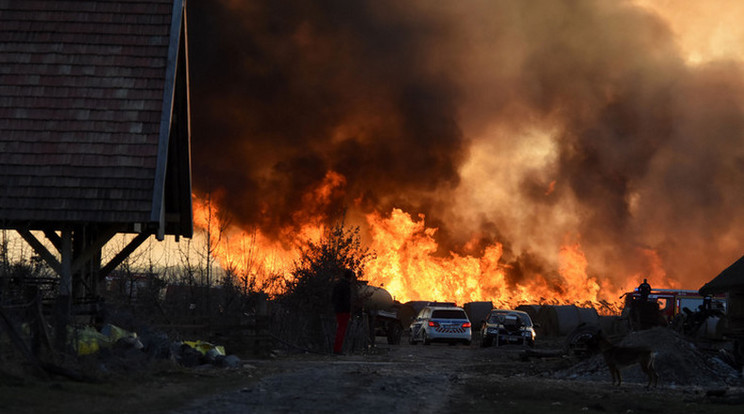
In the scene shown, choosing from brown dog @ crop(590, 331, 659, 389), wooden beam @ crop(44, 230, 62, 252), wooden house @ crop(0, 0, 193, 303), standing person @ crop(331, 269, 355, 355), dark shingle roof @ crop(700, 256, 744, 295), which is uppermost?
wooden house @ crop(0, 0, 193, 303)

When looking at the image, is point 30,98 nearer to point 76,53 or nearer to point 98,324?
point 76,53

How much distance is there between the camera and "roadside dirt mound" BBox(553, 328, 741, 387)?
65.7 ft

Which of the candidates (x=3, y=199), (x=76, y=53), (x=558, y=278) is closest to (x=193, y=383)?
(x=3, y=199)

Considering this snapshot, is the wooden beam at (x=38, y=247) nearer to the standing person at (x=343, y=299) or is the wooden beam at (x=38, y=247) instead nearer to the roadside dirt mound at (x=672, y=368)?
the standing person at (x=343, y=299)

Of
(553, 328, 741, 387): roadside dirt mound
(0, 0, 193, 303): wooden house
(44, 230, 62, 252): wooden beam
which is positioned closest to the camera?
(0, 0, 193, 303): wooden house

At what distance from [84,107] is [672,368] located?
44.3 feet

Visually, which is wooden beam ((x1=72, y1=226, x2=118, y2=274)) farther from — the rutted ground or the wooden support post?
the rutted ground

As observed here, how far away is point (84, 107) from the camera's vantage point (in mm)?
19078

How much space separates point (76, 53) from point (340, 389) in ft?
33.3

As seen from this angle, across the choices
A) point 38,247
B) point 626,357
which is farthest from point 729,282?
point 38,247

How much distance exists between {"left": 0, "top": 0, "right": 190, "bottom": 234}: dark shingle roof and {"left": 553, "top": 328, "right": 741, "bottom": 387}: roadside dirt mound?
10.1 meters

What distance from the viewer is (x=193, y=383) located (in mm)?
14477

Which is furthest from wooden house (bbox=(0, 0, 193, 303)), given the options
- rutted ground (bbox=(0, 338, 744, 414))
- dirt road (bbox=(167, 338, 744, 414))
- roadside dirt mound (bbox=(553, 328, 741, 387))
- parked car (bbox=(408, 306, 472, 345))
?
parked car (bbox=(408, 306, 472, 345))

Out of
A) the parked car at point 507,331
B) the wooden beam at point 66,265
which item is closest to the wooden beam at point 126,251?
the wooden beam at point 66,265
